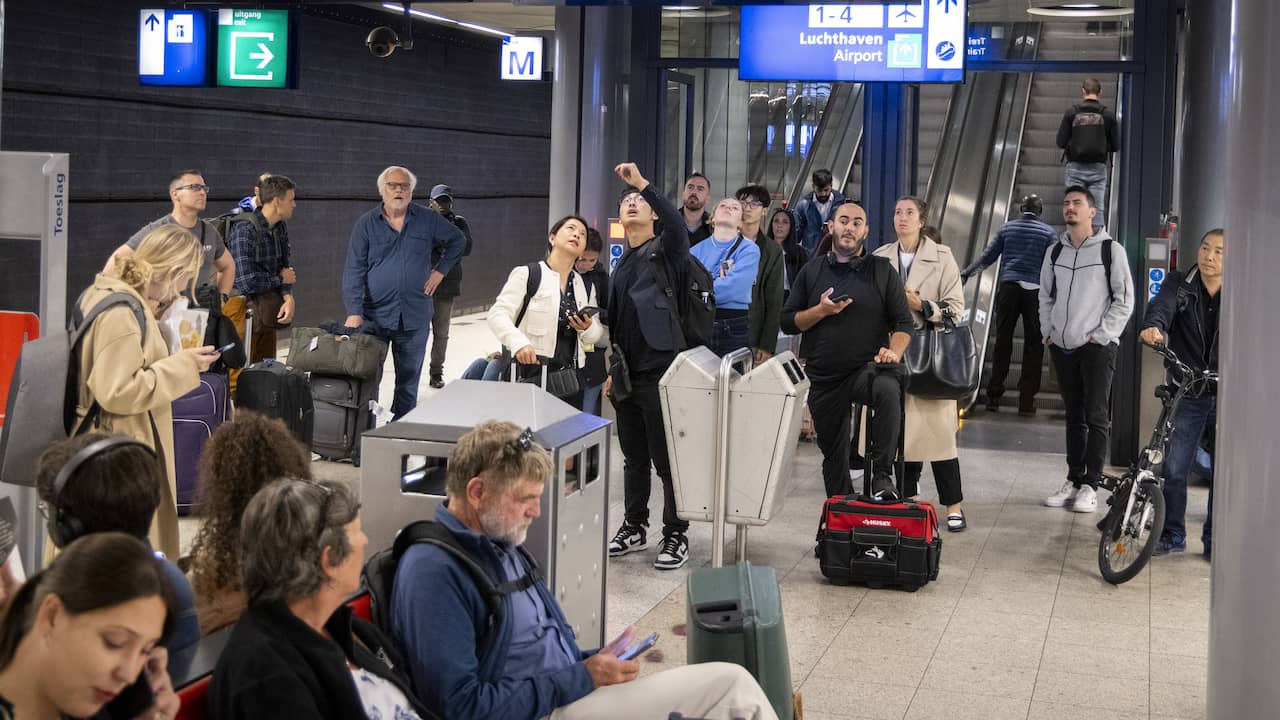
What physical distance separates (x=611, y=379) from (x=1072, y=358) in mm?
2704

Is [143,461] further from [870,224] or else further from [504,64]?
[504,64]

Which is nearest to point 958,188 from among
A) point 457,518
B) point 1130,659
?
point 1130,659

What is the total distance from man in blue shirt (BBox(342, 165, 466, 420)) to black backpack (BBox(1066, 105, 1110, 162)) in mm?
5483

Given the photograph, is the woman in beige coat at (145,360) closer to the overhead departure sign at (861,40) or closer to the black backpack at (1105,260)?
the overhead departure sign at (861,40)

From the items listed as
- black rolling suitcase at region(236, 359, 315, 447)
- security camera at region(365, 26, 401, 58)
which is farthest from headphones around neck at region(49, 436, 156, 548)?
security camera at region(365, 26, 401, 58)

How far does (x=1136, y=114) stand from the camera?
9164 mm

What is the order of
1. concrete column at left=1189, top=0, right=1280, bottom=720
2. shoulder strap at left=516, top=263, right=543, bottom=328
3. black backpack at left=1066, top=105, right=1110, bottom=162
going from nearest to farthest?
concrete column at left=1189, top=0, right=1280, bottom=720 < shoulder strap at left=516, top=263, right=543, bottom=328 < black backpack at left=1066, top=105, right=1110, bottom=162

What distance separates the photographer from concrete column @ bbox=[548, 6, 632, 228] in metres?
10.5

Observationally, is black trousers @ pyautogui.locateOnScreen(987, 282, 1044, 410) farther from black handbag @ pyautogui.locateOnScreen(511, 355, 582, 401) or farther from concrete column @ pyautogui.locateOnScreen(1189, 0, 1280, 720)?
concrete column @ pyautogui.locateOnScreen(1189, 0, 1280, 720)

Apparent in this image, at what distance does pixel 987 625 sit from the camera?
5801mm

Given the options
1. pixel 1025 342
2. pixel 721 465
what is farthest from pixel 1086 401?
pixel 1025 342

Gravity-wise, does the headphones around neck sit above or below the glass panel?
below

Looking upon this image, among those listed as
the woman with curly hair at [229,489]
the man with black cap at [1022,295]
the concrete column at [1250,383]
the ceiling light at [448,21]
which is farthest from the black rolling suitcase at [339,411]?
the ceiling light at [448,21]

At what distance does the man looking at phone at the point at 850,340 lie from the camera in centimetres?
683
